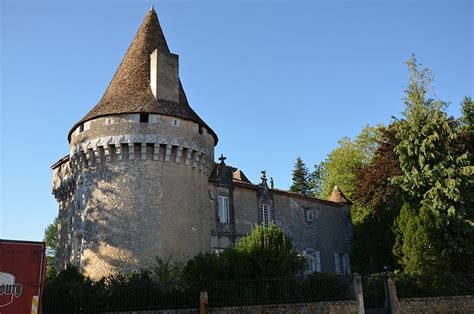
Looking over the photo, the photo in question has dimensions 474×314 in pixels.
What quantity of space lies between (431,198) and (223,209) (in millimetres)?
11212

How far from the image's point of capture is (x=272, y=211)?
28.6 meters

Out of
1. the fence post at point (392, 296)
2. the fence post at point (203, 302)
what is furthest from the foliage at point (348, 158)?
the fence post at point (203, 302)

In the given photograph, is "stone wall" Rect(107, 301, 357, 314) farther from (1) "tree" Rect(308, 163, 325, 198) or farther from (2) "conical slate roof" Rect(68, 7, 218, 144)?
(1) "tree" Rect(308, 163, 325, 198)

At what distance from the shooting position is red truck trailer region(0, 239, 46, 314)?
9.92 metres

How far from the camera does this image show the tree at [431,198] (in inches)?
969

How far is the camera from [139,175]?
21.2 meters

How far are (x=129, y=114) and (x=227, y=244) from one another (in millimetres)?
8518

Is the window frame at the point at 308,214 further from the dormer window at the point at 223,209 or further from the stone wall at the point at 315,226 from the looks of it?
the dormer window at the point at 223,209

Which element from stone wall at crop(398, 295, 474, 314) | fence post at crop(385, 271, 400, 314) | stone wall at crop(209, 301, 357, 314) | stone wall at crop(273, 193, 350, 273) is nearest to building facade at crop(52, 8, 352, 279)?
stone wall at crop(273, 193, 350, 273)

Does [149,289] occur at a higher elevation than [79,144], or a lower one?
lower

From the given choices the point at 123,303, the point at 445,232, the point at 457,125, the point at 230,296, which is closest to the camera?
the point at 123,303

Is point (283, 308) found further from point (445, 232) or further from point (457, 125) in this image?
point (457, 125)

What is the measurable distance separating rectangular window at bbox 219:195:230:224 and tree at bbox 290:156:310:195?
106 ft

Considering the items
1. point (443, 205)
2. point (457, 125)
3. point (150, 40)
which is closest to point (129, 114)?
point (150, 40)
